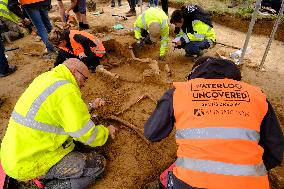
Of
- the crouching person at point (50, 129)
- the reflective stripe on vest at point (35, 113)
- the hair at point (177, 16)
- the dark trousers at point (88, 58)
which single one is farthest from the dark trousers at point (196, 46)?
the reflective stripe on vest at point (35, 113)

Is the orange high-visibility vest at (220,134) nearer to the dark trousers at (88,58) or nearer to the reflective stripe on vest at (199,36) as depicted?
the dark trousers at (88,58)

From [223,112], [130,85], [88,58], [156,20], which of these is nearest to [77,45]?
[88,58]

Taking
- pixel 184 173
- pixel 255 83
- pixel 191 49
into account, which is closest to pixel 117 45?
pixel 191 49

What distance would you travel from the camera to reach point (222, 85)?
2.13m

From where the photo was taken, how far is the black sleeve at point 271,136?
2.16m

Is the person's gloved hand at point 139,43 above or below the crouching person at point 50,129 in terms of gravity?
below

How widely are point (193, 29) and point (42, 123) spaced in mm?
4207

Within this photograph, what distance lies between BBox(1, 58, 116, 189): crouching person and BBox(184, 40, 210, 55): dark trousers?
3.54 metres

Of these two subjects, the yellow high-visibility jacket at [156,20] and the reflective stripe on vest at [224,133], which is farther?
the yellow high-visibility jacket at [156,20]

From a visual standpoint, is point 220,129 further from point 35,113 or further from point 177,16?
point 177,16

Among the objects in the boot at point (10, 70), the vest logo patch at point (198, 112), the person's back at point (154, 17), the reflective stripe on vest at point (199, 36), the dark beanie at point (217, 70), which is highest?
the dark beanie at point (217, 70)

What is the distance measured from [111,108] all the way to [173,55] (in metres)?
2.66

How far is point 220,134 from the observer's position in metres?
1.97

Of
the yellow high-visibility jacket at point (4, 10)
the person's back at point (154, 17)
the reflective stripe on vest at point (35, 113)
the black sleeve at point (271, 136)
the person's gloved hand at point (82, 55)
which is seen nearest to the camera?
the black sleeve at point (271, 136)
